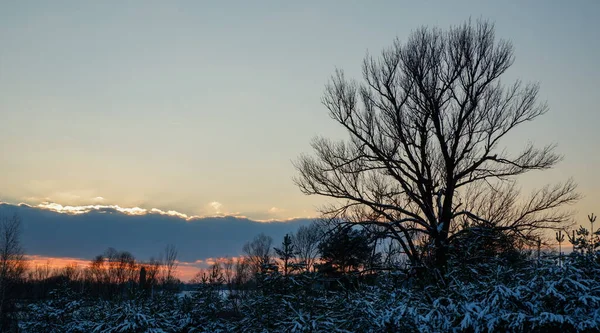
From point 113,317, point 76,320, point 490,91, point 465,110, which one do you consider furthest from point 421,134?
point 76,320

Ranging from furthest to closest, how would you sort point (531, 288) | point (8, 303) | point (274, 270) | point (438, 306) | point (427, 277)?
point (8, 303) < point (274, 270) < point (427, 277) < point (438, 306) < point (531, 288)

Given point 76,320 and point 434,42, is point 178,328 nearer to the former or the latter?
point 76,320

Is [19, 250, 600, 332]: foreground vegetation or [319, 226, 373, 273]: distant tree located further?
[319, 226, 373, 273]: distant tree

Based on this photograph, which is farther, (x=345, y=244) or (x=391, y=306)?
(x=345, y=244)

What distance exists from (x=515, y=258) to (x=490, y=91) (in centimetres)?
737

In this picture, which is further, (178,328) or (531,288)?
(178,328)

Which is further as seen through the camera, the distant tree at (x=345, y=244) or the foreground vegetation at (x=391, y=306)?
the distant tree at (x=345, y=244)

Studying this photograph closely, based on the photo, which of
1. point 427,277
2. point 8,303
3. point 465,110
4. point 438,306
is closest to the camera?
point 438,306

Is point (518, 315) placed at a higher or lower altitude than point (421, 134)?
lower

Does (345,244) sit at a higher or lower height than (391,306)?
higher

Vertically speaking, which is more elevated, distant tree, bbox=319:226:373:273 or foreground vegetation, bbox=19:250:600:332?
distant tree, bbox=319:226:373:273

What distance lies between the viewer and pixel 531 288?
9.38 meters

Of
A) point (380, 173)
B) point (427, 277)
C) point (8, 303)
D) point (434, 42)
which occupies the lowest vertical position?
point (8, 303)

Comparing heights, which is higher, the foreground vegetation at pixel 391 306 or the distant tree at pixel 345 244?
the distant tree at pixel 345 244
